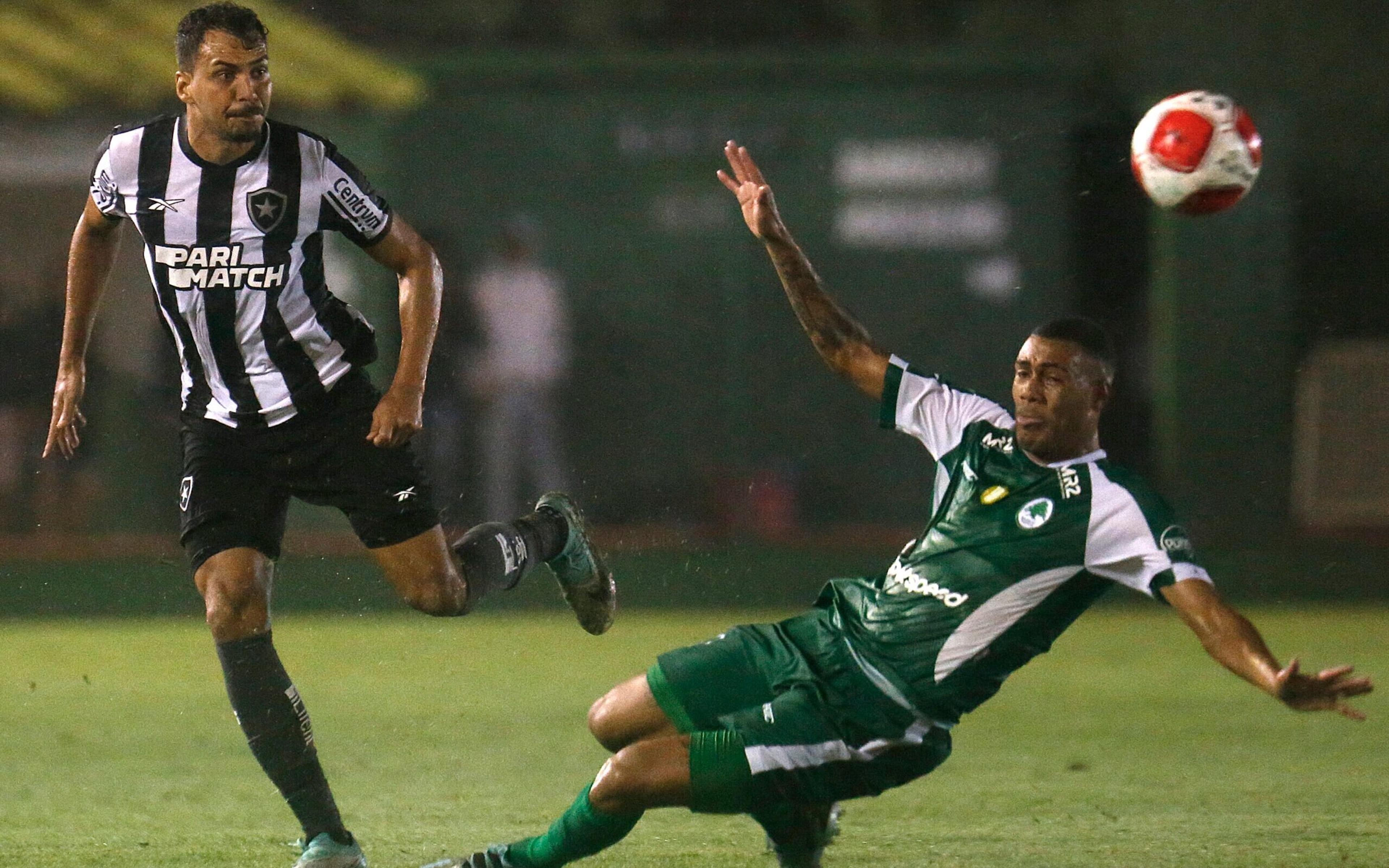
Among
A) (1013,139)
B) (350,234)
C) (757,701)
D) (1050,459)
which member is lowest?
(757,701)

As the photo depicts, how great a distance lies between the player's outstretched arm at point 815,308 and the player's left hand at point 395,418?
1.01 metres

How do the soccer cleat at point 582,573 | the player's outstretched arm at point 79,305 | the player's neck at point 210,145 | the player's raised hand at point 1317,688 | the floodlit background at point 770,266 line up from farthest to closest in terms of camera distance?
the floodlit background at point 770,266, the soccer cleat at point 582,573, the player's outstretched arm at point 79,305, the player's neck at point 210,145, the player's raised hand at point 1317,688

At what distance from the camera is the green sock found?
4.19 meters

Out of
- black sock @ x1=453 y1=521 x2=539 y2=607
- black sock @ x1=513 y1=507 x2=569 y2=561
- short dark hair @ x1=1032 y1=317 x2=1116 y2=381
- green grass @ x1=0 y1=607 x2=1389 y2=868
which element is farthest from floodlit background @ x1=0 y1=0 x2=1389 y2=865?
short dark hair @ x1=1032 y1=317 x2=1116 y2=381

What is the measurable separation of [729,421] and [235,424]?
→ 745 centimetres

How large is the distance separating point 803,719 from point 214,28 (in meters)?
2.28

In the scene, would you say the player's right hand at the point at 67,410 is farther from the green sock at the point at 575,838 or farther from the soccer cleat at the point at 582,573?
the green sock at the point at 575,838

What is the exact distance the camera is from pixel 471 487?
37.9ft

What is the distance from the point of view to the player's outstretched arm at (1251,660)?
3.68 meters

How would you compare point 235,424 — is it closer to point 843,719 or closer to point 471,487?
point 843,719

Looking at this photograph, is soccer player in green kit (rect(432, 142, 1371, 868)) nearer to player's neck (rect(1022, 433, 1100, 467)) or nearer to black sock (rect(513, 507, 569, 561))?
player's neck (rect(1022, 433, 1100, 467))

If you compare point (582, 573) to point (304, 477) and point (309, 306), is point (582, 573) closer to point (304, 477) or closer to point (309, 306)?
point (304, 477)

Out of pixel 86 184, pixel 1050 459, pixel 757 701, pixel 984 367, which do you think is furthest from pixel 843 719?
pixel 86 184

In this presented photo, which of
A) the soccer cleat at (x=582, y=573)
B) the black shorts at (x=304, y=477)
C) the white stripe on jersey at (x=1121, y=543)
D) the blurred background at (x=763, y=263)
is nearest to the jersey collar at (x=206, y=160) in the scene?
the black shorts at (x=304, y=477)
